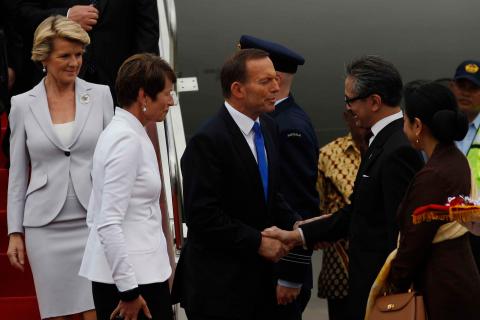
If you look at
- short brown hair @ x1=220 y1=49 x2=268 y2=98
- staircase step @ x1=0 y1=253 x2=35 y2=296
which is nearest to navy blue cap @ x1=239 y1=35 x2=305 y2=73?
short brown hair @ x1=220 y1=49 x2=268 y2=98

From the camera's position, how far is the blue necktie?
441 cm

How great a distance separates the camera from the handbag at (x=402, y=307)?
12.6 feet

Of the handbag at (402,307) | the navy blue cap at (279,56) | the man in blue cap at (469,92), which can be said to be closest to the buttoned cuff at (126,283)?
the handbag at (402,307)

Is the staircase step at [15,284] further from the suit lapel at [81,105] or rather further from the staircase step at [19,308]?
the suit lapel at [81,105]

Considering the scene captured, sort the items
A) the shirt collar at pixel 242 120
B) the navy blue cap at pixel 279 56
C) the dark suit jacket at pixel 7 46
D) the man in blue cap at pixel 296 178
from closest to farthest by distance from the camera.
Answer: the shirt collar at pixel 242 120, the man in blue cap at pixel 296 178, the navy blue cap at pixel 279 56, the dark suit jacket at pixel 7 46

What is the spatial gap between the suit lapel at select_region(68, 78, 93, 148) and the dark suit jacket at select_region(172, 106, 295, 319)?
0.70 metres

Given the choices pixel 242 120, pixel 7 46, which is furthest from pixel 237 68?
pixel 7 46

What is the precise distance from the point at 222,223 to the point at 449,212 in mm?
884

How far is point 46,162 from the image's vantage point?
4.85 m

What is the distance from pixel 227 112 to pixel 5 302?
1.81m

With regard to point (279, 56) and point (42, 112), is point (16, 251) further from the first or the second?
point (279, 56)

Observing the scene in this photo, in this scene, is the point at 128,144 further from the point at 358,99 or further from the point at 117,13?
the point at 117,13

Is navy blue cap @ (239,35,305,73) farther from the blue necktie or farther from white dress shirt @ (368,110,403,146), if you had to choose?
white dress shirt @ (368,110,403,146)

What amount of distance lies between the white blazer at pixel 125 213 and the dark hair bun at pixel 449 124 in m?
0.99
